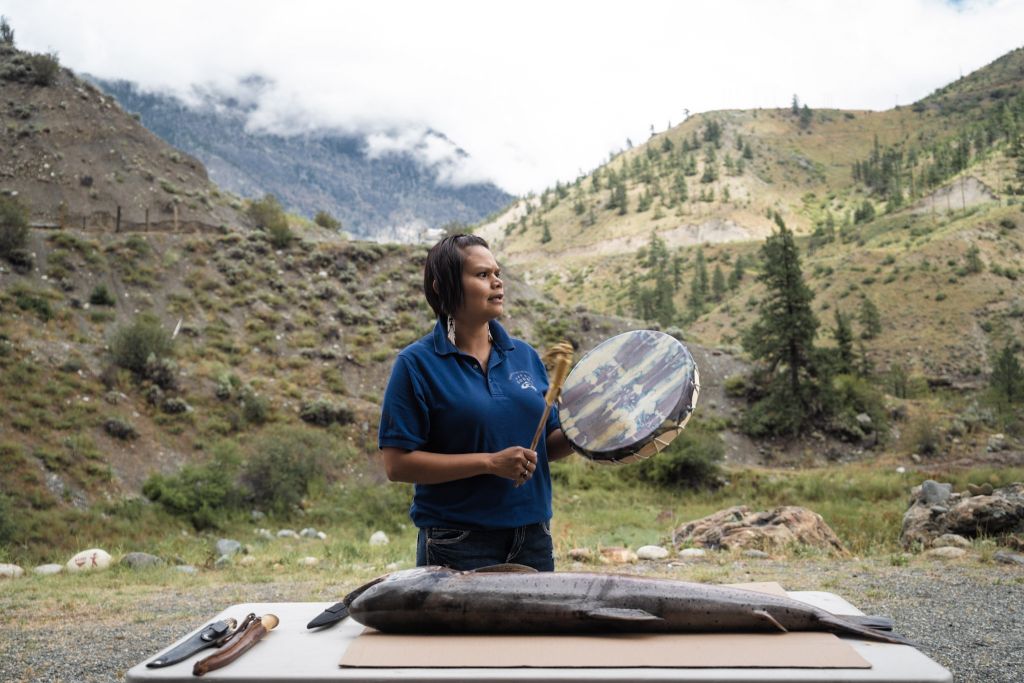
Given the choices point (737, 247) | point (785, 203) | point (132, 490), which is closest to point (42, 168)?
point (132, 490)

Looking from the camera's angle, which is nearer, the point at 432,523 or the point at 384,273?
the point at 432,523

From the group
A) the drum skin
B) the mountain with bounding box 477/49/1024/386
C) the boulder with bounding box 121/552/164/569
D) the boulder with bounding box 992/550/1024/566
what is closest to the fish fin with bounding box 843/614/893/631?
the drum skin

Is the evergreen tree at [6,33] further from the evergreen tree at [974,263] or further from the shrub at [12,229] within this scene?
the evergreen tree at [974,263]

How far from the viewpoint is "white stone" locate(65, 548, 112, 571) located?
37.3 feet

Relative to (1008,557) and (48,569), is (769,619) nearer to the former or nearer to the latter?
(1008,557)

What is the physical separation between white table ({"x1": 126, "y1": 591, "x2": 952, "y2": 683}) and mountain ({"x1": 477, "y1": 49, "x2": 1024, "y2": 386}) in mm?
41180

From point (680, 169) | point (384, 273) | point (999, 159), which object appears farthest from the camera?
point (680, 169)

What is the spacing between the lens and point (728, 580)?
888 centimetres

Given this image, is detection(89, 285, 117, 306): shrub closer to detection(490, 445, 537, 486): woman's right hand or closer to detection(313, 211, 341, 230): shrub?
detection(313, 211, 341, 230): shrub

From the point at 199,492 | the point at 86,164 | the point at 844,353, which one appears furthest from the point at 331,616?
the point at 86,164

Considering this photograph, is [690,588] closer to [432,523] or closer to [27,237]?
[432,523]

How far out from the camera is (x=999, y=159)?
79188 mm

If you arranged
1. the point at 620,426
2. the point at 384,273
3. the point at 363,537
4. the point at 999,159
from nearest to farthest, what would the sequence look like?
the point at 620,426, the point at 363,537, the point at 384,273, the point at 999,159

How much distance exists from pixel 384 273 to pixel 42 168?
1805 cm
